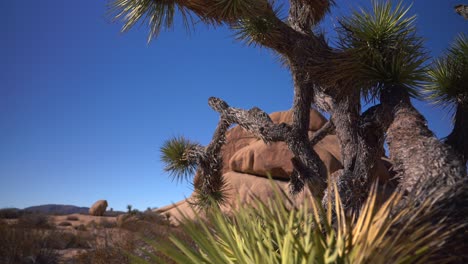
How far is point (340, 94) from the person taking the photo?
23.0ft

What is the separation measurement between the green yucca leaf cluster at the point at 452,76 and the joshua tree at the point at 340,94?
131cm

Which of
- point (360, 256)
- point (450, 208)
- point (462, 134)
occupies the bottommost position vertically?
point (360, 256)

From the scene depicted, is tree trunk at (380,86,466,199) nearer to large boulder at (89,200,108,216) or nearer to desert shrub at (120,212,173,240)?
desert shrub at (120,212,173,240)

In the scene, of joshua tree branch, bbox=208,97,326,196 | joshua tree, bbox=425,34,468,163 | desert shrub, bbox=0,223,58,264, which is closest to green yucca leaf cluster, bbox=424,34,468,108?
joshua tree, bbox=425,34,468,163

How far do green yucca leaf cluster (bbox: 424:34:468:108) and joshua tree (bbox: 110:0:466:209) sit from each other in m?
1.31

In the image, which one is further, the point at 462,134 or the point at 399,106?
the point at 462,134

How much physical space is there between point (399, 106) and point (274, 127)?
10.3 feet

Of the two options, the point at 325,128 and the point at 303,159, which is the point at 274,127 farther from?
the point at 325,128

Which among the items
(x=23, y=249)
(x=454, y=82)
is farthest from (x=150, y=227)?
(x=454, y=82)

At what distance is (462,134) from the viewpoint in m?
6.05

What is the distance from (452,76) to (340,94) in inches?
89.6

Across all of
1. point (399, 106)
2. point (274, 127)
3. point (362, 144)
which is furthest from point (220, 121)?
point (399, 106)

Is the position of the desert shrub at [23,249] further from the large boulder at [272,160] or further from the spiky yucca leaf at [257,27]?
the large boulder at [272,160]

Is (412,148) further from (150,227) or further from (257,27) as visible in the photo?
(150,227)
